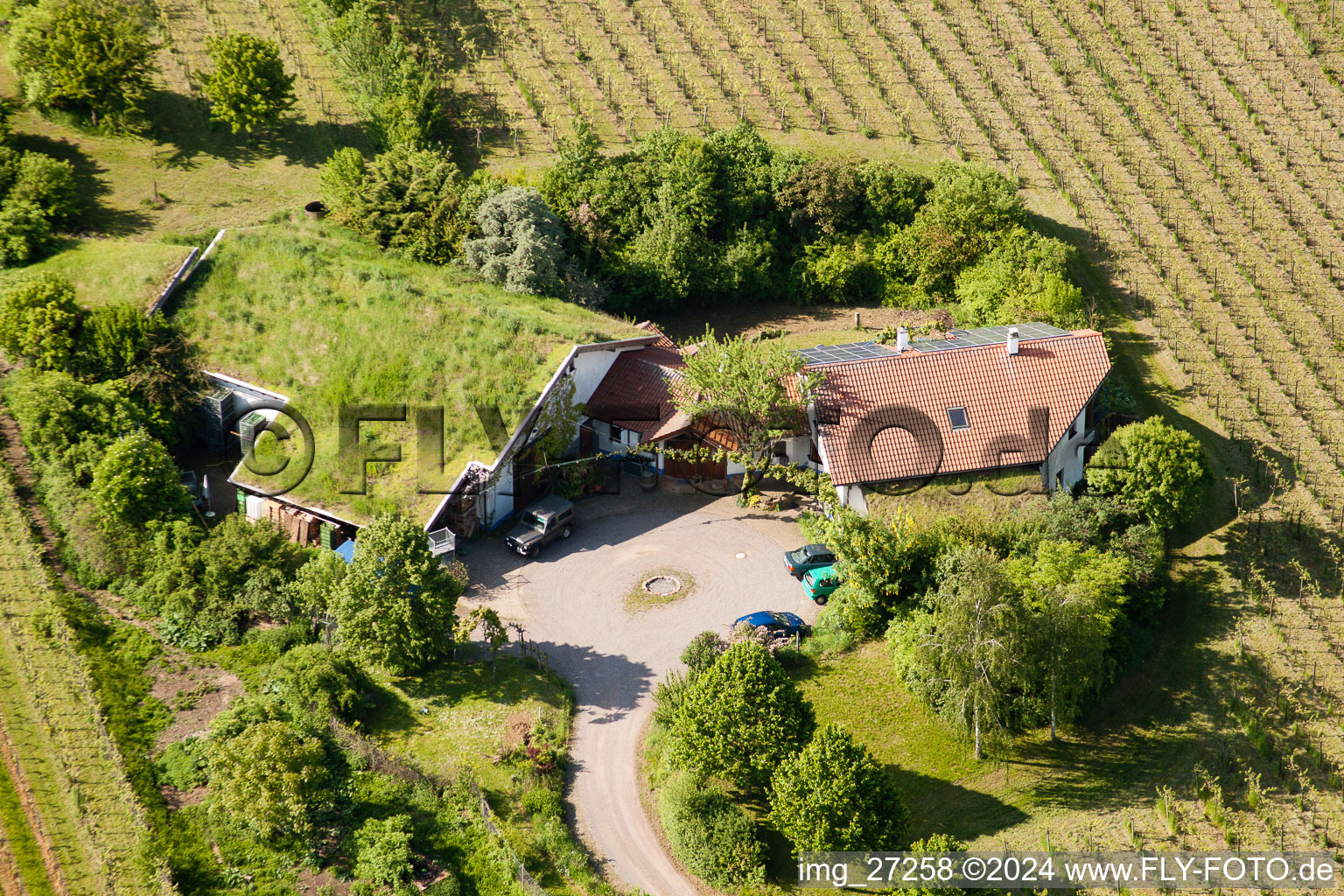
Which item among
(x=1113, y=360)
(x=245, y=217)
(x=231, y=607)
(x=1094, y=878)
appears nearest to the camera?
(x=1094, y=878)

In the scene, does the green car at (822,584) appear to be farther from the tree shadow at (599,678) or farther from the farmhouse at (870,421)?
the tree shadow at (599,678)

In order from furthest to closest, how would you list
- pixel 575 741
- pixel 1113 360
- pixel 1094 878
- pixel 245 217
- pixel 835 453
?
pixel 245 217 < pixel 1113 360 < pixel 835 453 < pixel 575 741 < pixel 1094 878

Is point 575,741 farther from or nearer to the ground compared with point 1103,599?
nearer to the ground

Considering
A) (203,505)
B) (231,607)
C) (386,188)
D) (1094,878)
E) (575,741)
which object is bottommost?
(1094,878)

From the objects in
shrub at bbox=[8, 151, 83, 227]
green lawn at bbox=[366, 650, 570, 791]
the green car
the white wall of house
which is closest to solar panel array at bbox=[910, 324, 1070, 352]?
the white wall of house

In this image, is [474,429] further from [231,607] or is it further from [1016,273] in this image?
[1016,273]

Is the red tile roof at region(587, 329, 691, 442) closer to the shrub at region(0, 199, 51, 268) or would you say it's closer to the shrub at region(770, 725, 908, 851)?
the shrub at region(770, 725, 908, 851)

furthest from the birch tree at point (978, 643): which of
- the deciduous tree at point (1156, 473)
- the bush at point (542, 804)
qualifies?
the bush at point (542, 804)

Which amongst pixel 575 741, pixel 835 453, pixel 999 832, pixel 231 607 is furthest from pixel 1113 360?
pixel 231 607
